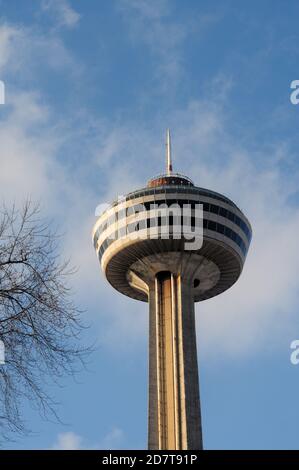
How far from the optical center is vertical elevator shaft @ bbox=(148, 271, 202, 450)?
279 feet

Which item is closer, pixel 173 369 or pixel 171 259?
pixel 173 369

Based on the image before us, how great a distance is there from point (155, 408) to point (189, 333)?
11.1m

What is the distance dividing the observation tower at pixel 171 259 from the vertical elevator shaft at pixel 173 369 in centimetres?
13

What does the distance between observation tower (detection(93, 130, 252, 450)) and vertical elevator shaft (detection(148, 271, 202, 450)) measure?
0.43 feet

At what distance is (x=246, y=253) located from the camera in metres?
100

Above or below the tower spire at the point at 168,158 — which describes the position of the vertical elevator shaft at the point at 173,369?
below

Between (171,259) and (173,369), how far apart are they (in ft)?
52.7

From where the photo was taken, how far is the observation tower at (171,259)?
88812 mm

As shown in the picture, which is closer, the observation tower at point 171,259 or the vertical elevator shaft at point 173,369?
the vertical elevator shaft at point 173,369

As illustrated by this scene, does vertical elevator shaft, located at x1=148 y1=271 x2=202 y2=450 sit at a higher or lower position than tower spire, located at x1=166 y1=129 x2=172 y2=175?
lower

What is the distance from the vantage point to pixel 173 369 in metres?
89.1

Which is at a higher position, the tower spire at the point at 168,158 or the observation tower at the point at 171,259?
the tower spire at the point at 168,158
